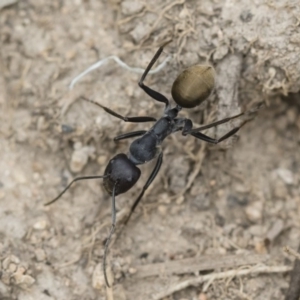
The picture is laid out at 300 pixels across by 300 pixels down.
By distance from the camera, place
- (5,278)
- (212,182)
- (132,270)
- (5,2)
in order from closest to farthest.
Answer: (5,278), (132,270), (212,182), (5,2)

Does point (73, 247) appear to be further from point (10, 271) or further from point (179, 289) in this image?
point (179, 289)

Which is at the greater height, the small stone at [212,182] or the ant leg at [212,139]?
the ant leg at [212,139]

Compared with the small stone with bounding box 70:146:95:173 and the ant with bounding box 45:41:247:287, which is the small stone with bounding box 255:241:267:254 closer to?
the ant with bounding box 45:41:247:287

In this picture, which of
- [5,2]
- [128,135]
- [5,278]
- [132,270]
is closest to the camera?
[5,278]

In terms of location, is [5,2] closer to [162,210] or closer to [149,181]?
[149,181]

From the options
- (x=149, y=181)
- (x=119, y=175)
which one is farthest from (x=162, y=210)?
(x=119, y=175)

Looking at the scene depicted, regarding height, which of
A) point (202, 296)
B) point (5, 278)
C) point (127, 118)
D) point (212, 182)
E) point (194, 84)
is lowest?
point (202, 296)

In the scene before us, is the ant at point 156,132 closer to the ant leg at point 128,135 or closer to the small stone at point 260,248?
the ant leg at point 128,135

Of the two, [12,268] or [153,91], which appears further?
[153,91]

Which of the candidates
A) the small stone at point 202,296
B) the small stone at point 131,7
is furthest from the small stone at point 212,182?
the small stone at point 131,7
